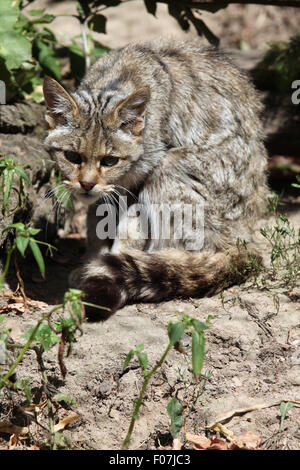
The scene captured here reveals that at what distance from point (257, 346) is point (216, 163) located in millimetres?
1500

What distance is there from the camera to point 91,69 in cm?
472

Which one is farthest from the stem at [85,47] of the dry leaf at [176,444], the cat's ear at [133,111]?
the dry leaf at [176,444]

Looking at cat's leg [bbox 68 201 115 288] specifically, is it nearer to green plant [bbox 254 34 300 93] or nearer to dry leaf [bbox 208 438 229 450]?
dry leaf [bbox 208 438 229 450]

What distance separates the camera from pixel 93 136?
4.02m

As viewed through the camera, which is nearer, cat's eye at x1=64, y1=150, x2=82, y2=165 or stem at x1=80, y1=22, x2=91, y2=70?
cat's eye at x1=64, y1=150, x2=82, y2=165

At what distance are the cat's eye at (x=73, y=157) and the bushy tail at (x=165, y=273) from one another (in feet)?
2.37

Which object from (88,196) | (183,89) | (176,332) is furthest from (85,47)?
(176,332)

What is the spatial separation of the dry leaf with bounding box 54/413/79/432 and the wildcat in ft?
2.35

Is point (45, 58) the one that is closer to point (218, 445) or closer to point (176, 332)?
point (176, 332)

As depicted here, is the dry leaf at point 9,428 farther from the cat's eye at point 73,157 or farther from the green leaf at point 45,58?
the green leaf at point 45,58

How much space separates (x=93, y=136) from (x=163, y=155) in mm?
598

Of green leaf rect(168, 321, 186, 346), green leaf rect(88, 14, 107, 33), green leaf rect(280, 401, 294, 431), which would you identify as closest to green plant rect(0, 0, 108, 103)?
green leaf rect(88, 14, 107, 33)

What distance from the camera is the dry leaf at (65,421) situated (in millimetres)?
3123

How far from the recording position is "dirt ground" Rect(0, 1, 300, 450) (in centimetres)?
317
